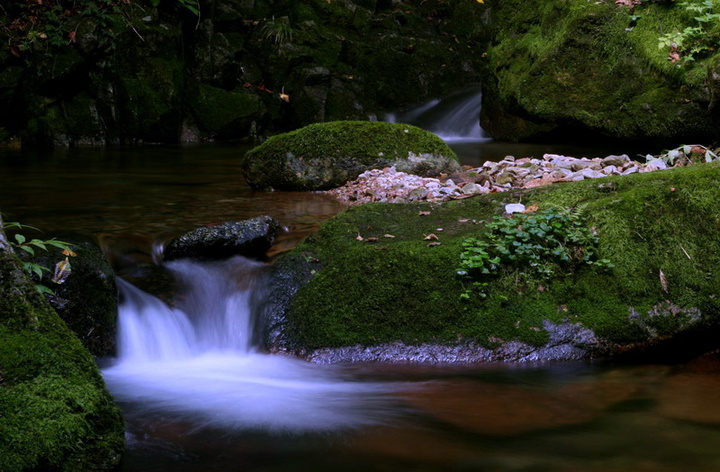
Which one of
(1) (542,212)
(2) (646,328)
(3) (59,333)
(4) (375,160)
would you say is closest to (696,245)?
(2) (646,328)

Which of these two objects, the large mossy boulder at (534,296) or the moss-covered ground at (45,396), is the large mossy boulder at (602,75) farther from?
the moss-covered ground at (45,396)

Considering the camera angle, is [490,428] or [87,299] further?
[87,299]

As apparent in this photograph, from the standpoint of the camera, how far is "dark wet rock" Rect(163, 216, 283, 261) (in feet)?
16.3

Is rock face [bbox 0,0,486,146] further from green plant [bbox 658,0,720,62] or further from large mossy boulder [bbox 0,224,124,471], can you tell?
large mossy boulder [bbox 0,224,124,471]

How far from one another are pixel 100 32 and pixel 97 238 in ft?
34.2

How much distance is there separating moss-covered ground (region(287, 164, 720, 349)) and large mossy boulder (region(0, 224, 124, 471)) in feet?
5.31

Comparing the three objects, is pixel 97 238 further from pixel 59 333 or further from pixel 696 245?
pixel 696 245

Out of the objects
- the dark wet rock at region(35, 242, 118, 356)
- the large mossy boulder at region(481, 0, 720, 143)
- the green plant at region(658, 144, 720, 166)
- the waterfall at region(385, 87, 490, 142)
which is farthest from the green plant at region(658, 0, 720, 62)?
the dark wet rock at region(35, 242, 118, 356)

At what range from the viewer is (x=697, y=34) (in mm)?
8945

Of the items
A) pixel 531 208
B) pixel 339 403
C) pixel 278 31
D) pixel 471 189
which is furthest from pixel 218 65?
pixel 339 403

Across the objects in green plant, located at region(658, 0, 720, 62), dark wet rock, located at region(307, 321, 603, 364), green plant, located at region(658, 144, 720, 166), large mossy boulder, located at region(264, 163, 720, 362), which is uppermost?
green plant, located at region(658, 0, 720, 62)

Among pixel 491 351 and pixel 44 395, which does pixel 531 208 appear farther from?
pixel 44 395

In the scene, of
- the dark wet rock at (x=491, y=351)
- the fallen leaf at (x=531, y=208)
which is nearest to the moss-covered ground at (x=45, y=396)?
the dark wet rock at (x=491, y=351)

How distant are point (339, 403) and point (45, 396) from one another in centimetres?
146
